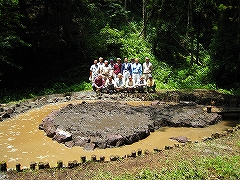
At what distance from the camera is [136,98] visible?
14.5 m

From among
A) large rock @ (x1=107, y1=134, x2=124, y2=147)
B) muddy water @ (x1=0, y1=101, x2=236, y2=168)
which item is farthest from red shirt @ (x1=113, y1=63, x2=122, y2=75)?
large rock @ (x1=107, y1=134, x2=124, y2=147)

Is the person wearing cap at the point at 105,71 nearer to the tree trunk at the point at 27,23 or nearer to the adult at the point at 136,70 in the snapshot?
the adult at the point at 136,70

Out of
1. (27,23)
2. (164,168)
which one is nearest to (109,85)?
(27,23)

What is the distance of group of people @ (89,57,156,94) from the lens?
15.0 m

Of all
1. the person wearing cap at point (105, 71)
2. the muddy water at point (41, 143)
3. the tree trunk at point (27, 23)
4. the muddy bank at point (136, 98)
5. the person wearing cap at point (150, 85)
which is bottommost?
the muddy water at point (41, 143)

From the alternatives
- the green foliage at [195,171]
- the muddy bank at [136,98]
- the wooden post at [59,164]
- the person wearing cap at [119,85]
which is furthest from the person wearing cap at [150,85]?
the wooden post at [59,164]

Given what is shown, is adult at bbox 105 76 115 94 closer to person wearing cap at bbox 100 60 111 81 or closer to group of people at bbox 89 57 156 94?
group of people at bbox 89 57 156 94

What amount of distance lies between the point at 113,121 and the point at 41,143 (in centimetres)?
260

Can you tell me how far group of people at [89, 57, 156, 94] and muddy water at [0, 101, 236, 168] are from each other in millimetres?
4425

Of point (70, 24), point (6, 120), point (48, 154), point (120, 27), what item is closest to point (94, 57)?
point (70, 24)

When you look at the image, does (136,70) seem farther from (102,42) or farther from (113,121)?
(102,42)

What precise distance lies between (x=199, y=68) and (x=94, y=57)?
311 inches

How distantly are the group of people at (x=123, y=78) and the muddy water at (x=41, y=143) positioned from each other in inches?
174

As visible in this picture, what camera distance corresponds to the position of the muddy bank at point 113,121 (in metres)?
8.59
